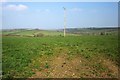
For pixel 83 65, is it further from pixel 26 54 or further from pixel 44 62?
pixel 26 54

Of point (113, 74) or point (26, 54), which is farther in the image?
point (26, 54)

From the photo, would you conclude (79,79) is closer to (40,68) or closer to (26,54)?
(40,68)

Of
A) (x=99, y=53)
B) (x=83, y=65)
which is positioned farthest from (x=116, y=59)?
(x=83, y=65)

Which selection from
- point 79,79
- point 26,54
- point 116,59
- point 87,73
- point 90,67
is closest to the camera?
point 79,79

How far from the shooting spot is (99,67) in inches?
727

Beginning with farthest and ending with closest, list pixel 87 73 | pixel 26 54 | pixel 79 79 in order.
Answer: pixel 26 54 < pixel 87 73 < pixel 79 79

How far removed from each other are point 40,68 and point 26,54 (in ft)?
17.2

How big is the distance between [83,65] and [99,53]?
480 cm

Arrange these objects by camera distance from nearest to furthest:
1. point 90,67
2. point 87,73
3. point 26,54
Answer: point 87,73 → point 90,67 → point 26,54

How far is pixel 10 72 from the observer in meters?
16.7

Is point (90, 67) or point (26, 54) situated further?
point (26, 54)

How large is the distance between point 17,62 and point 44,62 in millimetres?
2265

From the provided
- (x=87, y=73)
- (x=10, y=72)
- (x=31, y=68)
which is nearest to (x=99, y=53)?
(x=87, y=73)

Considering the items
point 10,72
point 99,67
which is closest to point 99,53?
point 99,67
